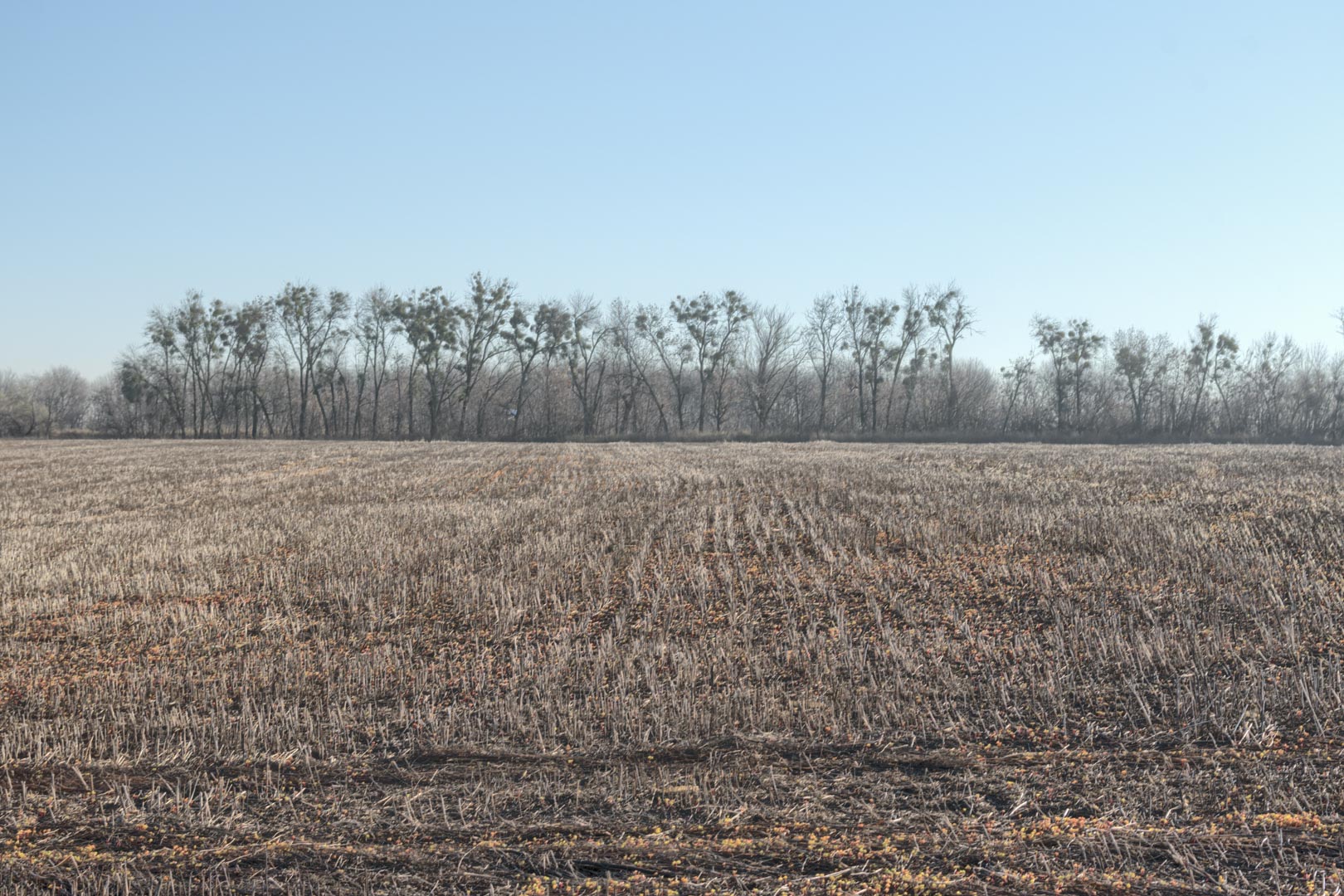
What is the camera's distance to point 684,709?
5.91 metres

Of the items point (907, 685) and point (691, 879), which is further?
point (907, 685)

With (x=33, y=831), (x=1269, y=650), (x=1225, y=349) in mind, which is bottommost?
(x=33, y=831)

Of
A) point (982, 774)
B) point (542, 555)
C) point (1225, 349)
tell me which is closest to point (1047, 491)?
point (542, 555)

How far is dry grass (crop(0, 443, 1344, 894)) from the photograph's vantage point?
4.02 metres

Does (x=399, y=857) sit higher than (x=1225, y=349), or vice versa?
(x=1225, y=349)

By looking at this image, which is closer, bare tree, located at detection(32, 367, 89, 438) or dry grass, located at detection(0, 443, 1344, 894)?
dry grass, located at detection(0, 443, 1344, 894)

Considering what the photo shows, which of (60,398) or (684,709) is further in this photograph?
(60,398)

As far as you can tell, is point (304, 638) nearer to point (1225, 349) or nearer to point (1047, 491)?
point (1047, 491)

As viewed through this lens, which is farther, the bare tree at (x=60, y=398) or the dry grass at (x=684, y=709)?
the bare tree at (x=60, y=398)

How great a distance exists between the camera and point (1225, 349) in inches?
3066

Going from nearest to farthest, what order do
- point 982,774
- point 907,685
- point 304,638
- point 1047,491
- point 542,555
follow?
point 982,774 → point 907,685 → point 304,638 → point 542,555 → point 1047,491

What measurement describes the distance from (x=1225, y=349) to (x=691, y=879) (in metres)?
89.5

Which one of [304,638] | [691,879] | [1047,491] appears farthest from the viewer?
[1047,491]

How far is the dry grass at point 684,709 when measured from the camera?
4020 millimetres
